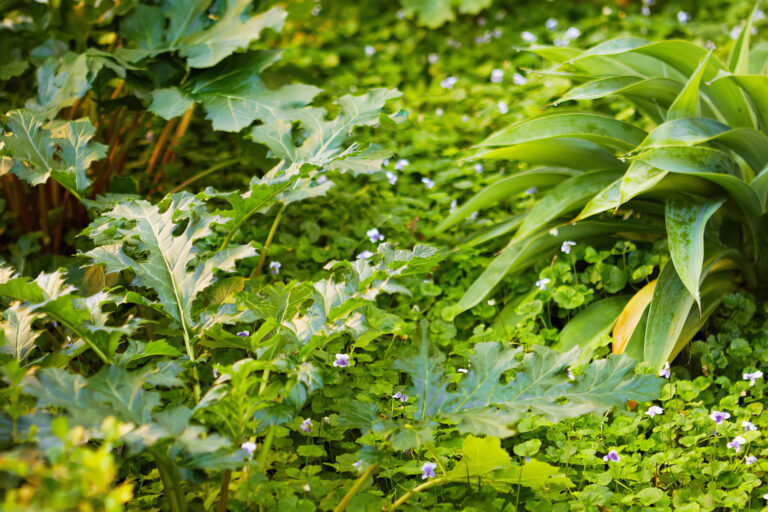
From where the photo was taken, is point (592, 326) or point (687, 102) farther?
point (592, 326)

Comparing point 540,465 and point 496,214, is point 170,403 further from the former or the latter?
point 496,214

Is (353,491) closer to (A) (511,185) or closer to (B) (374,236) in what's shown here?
(B) (374,236)

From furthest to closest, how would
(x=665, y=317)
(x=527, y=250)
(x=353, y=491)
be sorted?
(x=527, y=250) < (x=665, y=317) < (x=353, y=491)

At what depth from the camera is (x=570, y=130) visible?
212cm

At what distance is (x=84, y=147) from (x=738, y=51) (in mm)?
2027

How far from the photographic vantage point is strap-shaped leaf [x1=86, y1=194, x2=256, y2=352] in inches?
63.6

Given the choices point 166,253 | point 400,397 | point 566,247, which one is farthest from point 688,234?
point 166,253

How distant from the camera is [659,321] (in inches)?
73.5

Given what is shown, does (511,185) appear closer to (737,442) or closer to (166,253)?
(737,442)

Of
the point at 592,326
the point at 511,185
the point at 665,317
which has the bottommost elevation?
the point at 592,326

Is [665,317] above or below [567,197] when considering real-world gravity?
below

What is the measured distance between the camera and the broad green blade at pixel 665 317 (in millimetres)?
1817

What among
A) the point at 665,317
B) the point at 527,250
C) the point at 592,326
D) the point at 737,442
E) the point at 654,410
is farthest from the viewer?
the point at 527,250

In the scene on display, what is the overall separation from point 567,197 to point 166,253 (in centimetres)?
123
